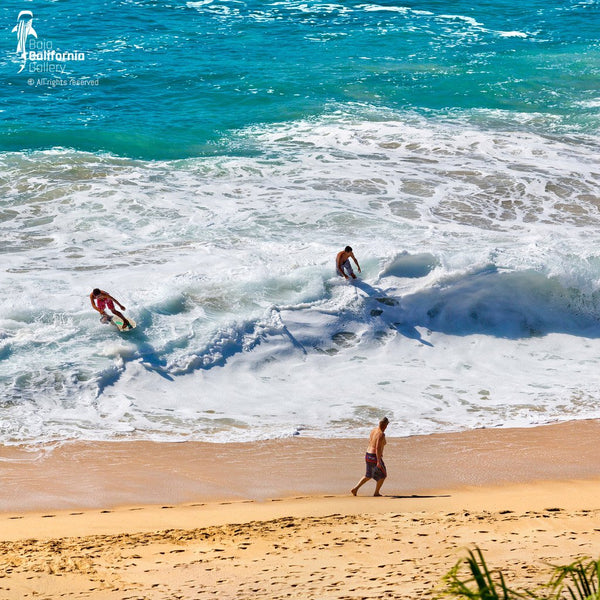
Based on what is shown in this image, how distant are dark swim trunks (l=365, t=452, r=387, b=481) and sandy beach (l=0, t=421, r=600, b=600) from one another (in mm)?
296

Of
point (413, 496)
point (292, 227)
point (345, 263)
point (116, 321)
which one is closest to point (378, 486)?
point (413, 496)

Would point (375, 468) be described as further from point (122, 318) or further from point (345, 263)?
point (345, 263)

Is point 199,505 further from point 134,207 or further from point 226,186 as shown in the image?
point 226,186

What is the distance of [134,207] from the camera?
20594mm

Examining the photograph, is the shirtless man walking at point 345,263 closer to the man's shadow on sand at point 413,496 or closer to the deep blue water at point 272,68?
the man's shadow on sand at point 413,496

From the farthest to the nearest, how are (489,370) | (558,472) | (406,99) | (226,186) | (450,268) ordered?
(406,99), (226,186), (450,268), (489,370), (558,472)

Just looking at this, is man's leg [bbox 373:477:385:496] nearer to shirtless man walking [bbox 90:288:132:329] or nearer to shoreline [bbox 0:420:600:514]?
shoreline [bbox 0:420:600:514]

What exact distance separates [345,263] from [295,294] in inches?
45.2

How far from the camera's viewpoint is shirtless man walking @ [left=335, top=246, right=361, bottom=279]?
16.5m

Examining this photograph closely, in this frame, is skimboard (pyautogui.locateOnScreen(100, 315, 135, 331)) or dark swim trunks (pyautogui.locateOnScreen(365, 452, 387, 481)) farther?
skimboard (pyautogui.locateOnScreen(100, 315, 135, 331))

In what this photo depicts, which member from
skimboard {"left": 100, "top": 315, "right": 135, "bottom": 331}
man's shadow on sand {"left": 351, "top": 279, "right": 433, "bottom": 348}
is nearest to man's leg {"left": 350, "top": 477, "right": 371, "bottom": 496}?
man's shadow on sand {"left": 351, "top": 279, "right": 433, "bottom": 348}

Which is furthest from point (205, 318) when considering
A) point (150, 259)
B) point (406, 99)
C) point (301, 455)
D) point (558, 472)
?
point (406, 99)

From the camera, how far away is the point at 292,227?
64.0 ft

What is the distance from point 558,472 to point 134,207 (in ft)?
41.1
